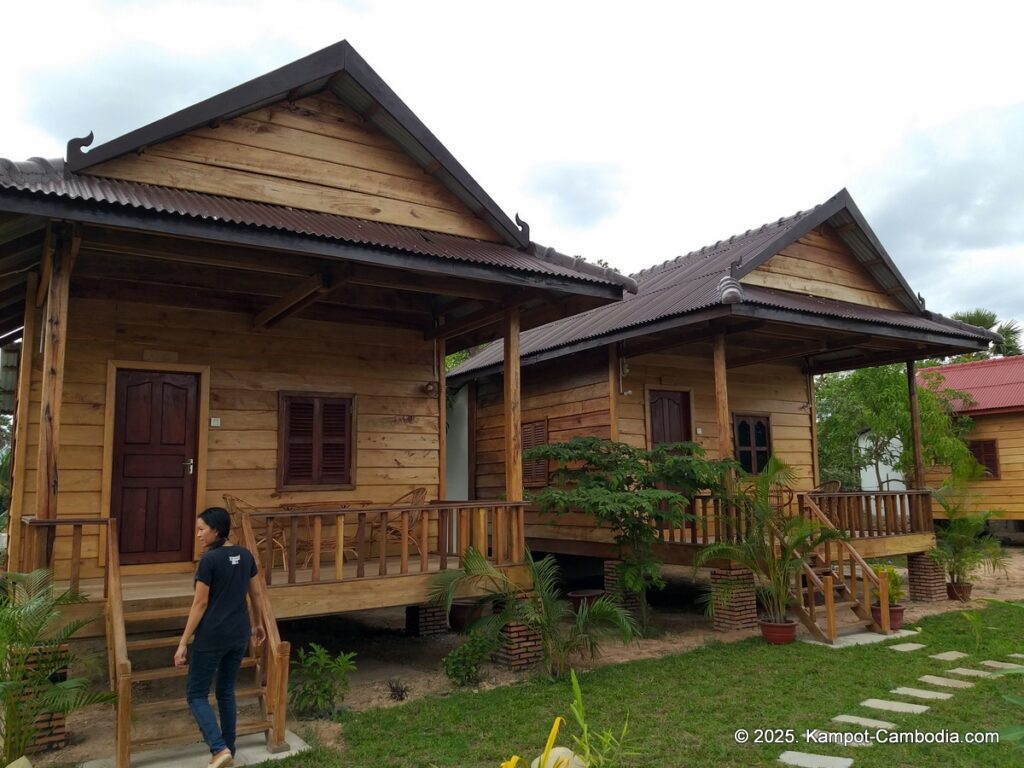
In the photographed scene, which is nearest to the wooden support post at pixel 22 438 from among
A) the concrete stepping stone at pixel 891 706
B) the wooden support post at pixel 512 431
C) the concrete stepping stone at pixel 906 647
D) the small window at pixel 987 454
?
the wooden support post at pixel 512 431

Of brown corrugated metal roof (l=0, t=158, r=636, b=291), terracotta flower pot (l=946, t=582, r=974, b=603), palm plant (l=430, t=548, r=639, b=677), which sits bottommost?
terracotta flower pot (l=946, t=582, r=974, b=603)

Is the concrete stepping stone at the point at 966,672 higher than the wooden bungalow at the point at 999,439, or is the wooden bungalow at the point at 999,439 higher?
the wooden bungalow at the point at 999,439

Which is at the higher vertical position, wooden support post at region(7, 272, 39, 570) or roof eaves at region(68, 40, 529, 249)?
roof eaves at region(68, 40, 529, 249)

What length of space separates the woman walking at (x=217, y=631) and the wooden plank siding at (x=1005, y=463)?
19.5m

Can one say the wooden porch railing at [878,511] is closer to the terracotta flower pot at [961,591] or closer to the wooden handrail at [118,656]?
the terracotta flower pot at [961,591]

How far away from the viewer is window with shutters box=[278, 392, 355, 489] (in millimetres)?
9359

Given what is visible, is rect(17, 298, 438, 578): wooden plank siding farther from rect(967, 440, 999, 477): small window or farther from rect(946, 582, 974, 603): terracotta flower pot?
rect(967, 440, 999, 477): small window

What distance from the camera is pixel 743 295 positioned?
9531mm

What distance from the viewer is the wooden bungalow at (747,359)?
1061cm

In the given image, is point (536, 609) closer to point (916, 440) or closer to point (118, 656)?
point (118, 656)

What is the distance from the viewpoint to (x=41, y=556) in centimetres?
603

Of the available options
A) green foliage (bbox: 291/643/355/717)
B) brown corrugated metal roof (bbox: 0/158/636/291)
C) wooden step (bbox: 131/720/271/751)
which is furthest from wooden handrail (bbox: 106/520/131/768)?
brown corrugated metal roof (bbox: 0/158/636/291)

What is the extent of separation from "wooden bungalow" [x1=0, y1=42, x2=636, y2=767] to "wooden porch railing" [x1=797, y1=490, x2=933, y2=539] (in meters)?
4.75

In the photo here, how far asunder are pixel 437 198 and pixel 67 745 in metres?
6.24
